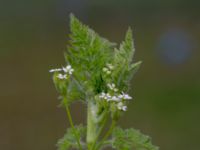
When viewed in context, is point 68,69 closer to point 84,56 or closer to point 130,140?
point 84,56

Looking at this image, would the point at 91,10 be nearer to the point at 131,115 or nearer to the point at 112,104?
the point at 131,115

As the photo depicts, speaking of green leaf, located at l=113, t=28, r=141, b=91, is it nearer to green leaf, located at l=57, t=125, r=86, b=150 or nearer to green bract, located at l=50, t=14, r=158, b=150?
green bract, located at l=50, t=14, r=158, b=150

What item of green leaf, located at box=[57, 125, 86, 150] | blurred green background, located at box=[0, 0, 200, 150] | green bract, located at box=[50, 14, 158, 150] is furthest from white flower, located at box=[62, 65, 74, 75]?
blurred green background, located at box=[0, 0, 200, 150]

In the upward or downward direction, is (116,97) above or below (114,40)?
below

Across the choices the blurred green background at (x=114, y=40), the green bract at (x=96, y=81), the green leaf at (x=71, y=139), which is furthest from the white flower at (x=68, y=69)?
the blurred green background at (x=114, y=40)

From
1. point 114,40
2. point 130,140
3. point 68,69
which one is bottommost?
point 130,140

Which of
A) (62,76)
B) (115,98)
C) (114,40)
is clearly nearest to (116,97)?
(115,98)

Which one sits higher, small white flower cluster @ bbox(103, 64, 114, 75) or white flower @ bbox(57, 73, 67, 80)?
white flower @ bbox(57, 73, 67, 80)
